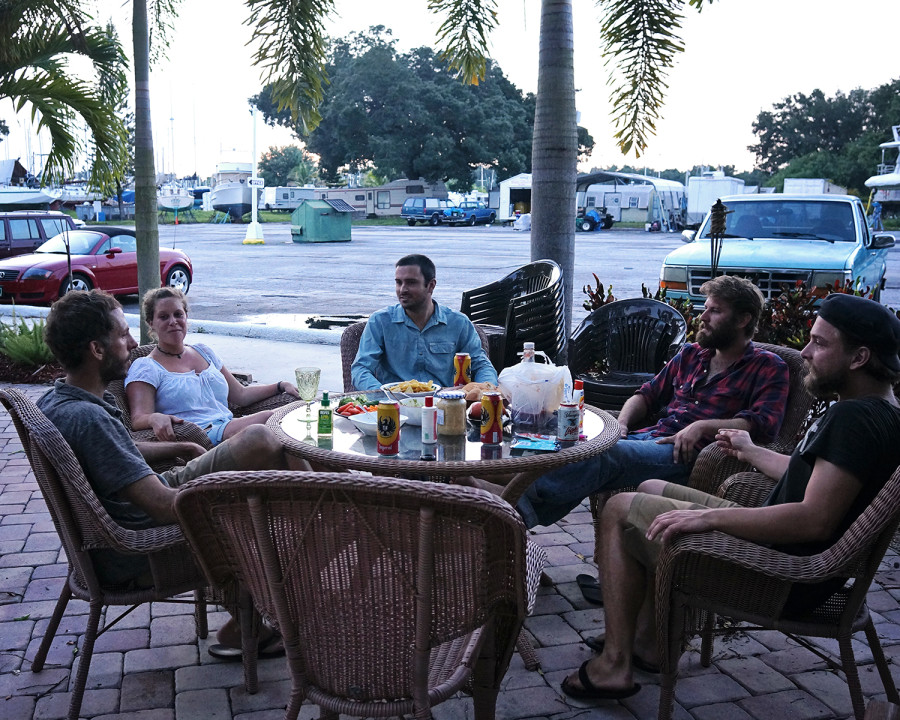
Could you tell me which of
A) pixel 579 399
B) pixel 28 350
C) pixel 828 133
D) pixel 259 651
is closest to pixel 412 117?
pixel 828 133

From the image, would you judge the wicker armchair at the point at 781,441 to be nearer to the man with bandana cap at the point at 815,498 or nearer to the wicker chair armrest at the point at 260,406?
the man with bandana cap at the point at 815,498

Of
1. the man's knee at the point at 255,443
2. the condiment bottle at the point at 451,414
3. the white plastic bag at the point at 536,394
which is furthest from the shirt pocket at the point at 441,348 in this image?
the man's knee at the point at 255,443

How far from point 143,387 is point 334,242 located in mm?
28973

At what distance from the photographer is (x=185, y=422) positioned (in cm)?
378

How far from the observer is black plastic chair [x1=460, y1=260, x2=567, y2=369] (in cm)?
583

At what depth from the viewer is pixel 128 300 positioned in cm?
1535

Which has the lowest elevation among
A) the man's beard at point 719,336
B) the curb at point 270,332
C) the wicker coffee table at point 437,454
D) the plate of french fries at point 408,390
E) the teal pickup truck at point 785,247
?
the curb at point 270,332

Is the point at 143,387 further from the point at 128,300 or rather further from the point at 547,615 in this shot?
the point at 128,300

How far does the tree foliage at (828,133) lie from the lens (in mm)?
57625

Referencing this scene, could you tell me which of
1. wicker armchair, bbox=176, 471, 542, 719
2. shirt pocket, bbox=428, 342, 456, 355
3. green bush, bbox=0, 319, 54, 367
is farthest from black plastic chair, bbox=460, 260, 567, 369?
green bush, bbox=0, 319, 54, 367

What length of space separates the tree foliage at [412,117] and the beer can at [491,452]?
190 ft

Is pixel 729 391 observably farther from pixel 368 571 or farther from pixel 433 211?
pixel 433 211

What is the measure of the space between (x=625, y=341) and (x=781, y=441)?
1823 mm

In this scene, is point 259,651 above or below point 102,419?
below
